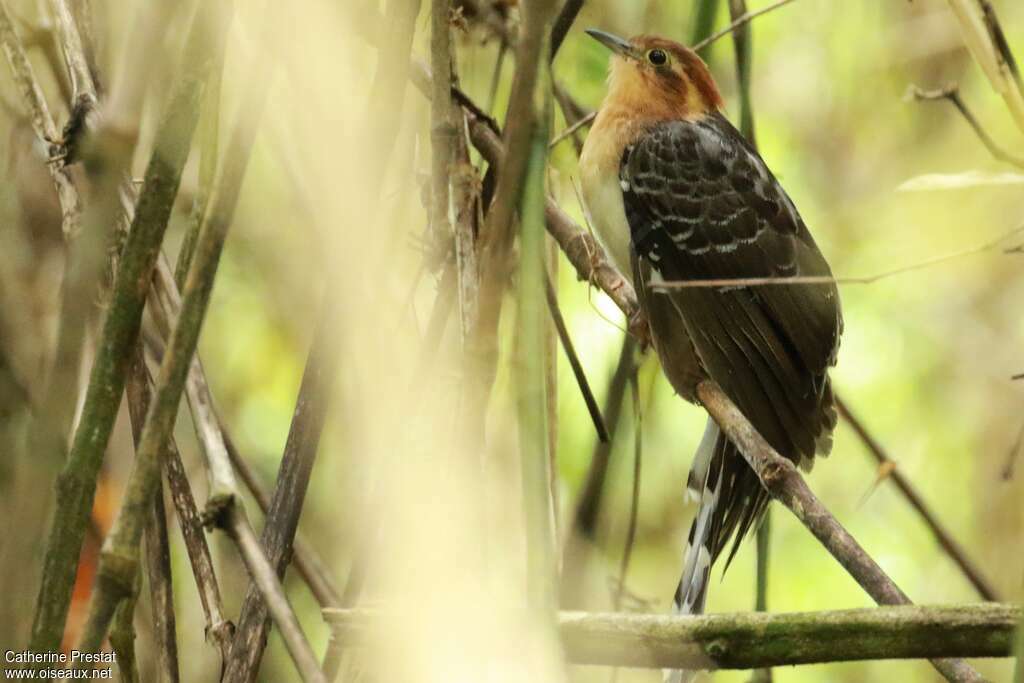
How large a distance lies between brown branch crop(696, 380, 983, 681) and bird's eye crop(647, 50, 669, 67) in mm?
1660

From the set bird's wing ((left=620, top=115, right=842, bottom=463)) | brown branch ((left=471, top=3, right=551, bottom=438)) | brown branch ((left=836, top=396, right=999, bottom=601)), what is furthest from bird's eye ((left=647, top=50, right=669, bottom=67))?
brown branch ((left=471, top=3, right=551, bottom=438))

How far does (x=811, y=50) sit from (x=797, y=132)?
488 millimetres

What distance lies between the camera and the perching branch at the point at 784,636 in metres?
1.45

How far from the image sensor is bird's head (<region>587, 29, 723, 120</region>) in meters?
3.95

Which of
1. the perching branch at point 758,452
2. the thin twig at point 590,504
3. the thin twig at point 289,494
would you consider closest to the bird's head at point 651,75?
the perching branch at point 758,452

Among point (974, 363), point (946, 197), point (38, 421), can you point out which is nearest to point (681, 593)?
point (38, 421)

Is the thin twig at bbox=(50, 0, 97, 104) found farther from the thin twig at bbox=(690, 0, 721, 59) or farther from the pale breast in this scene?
the pale breast

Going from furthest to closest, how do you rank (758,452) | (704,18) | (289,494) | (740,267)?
(740,267)
(704,18)
(758,452)
(289,494)

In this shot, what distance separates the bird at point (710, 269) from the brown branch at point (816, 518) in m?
0.61

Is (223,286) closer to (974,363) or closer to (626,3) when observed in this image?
(626,3)

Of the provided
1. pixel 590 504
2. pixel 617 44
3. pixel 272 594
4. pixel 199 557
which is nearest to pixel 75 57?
pixel 199 557

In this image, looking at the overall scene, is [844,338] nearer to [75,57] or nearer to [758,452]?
[758,452]

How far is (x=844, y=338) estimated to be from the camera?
18.3 ft

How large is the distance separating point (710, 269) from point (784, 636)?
219 centimetres
